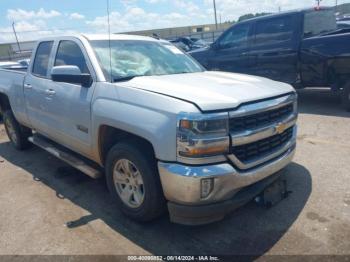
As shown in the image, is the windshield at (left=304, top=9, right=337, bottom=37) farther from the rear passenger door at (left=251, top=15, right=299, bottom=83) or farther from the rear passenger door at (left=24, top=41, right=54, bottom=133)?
the rear passenger door at (left=24, top=41, right=54, bottom=133)

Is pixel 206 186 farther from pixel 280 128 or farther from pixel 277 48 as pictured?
pixel 277 48

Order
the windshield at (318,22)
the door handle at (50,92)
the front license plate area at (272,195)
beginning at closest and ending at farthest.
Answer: the front license plate area at (272,195) → the door handle at (50,92) → the windshield at (318,22)

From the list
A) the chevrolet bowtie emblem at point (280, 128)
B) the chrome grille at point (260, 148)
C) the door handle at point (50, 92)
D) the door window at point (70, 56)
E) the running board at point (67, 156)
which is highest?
the door window at point (70, 56)

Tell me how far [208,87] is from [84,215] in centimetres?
193

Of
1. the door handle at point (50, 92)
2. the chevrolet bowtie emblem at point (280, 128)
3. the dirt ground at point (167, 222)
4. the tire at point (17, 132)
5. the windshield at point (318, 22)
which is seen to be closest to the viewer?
the dirt ground at point (167, 222)

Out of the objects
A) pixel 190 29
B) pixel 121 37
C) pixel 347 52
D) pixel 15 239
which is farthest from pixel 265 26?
pixel 190 29

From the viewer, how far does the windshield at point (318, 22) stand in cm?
739

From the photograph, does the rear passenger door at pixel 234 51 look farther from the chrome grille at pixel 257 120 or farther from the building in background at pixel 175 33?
the building in background at pixel 175 33

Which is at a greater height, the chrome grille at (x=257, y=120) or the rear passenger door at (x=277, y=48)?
the rear passenger door at (x=277, y=48)

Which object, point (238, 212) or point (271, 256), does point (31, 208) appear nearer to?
point (238, 212)

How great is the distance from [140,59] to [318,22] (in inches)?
207

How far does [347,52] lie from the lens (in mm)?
6551

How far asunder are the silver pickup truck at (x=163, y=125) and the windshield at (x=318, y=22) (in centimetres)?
406

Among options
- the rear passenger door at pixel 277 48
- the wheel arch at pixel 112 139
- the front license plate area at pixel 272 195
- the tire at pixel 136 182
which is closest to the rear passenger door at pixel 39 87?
the wheel arch at pixel 112 139
